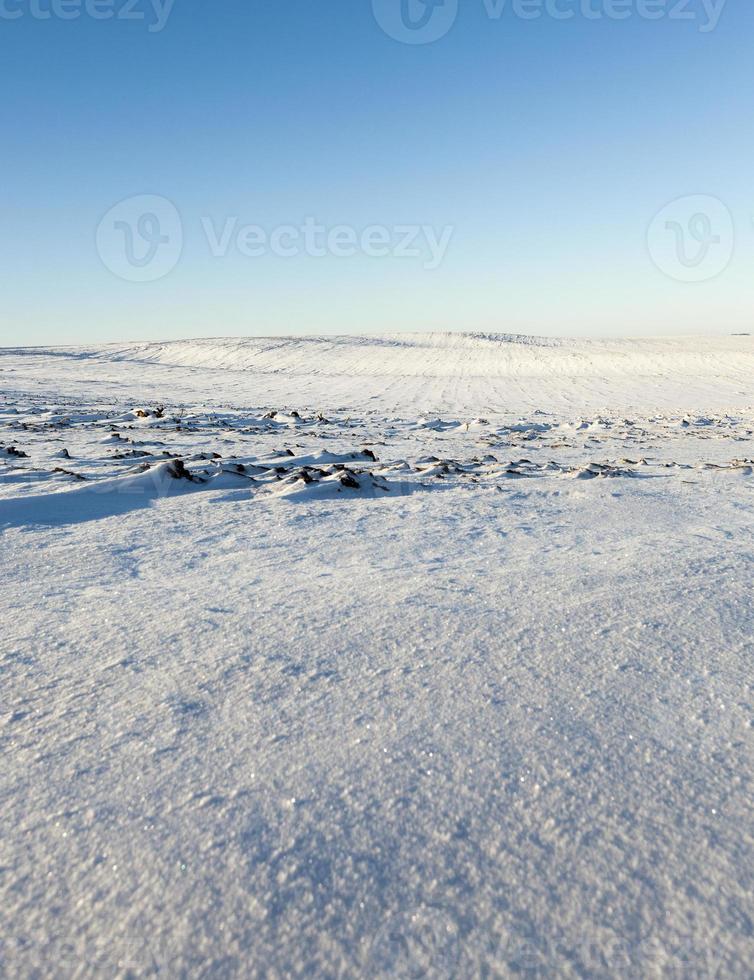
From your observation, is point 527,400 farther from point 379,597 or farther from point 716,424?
point 379,597

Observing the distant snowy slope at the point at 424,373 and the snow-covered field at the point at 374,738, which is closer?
the snow-covered field at the point at 374,738

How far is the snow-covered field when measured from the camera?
1.04m

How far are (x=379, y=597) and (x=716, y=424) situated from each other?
1048cm

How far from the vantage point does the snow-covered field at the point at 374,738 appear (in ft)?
3.42

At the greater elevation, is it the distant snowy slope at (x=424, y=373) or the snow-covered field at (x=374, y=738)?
the snow-covered field at (x=374, y=738)

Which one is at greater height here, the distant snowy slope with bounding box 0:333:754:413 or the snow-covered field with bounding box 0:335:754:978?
the snow-covered field with bounding box 0:335:754:978

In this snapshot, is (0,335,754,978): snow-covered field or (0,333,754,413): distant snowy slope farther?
(0,333,754,413): distant snowy slope

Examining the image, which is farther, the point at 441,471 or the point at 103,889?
the point at 441,471

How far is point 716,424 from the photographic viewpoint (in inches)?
433

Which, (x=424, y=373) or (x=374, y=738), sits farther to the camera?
(x=424, y=373)

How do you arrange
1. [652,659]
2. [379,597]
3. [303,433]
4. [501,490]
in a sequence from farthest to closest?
1. [303,433]
2. [501,490]
3. [379,597]
4. [652,659]

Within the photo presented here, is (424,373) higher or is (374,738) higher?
(374,738)

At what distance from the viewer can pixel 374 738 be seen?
1.51 metres

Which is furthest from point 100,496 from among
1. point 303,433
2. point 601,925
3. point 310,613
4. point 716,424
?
point 716,424
